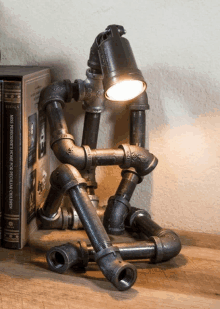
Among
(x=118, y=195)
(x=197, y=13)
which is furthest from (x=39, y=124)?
(x=197, y=13)

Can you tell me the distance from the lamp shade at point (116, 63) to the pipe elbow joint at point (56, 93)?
0.18 m

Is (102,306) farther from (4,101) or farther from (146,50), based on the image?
(146,50)

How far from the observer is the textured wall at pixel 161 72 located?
131 cm

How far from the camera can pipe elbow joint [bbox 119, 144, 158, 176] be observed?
1.23 m

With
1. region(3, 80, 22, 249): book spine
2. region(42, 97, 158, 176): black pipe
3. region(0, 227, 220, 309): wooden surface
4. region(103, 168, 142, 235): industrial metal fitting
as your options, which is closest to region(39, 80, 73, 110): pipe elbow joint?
region(42, 97, 158, 176): black pipe

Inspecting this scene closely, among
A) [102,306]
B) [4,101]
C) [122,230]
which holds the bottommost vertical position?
[102,306]

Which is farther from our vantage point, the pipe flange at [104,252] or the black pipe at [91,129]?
the black pipe at [91,129]

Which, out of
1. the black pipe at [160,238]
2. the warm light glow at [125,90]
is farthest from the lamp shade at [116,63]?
the black pipe at [160,238]

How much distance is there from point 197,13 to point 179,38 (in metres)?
0.08

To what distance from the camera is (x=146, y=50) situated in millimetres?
1337

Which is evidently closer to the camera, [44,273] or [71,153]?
[44,273]

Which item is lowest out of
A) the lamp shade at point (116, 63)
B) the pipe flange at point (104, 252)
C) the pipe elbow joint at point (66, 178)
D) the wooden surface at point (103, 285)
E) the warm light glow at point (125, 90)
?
the wooden surface at point (103, 285)

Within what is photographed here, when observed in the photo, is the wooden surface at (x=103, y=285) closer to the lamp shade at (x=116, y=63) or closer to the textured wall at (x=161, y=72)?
the textured wall at (x=161, y=72)

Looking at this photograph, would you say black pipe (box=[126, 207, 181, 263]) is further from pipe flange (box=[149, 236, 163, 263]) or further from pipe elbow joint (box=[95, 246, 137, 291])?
pipe elbow joint (box=[95, 246, 137, 291])
